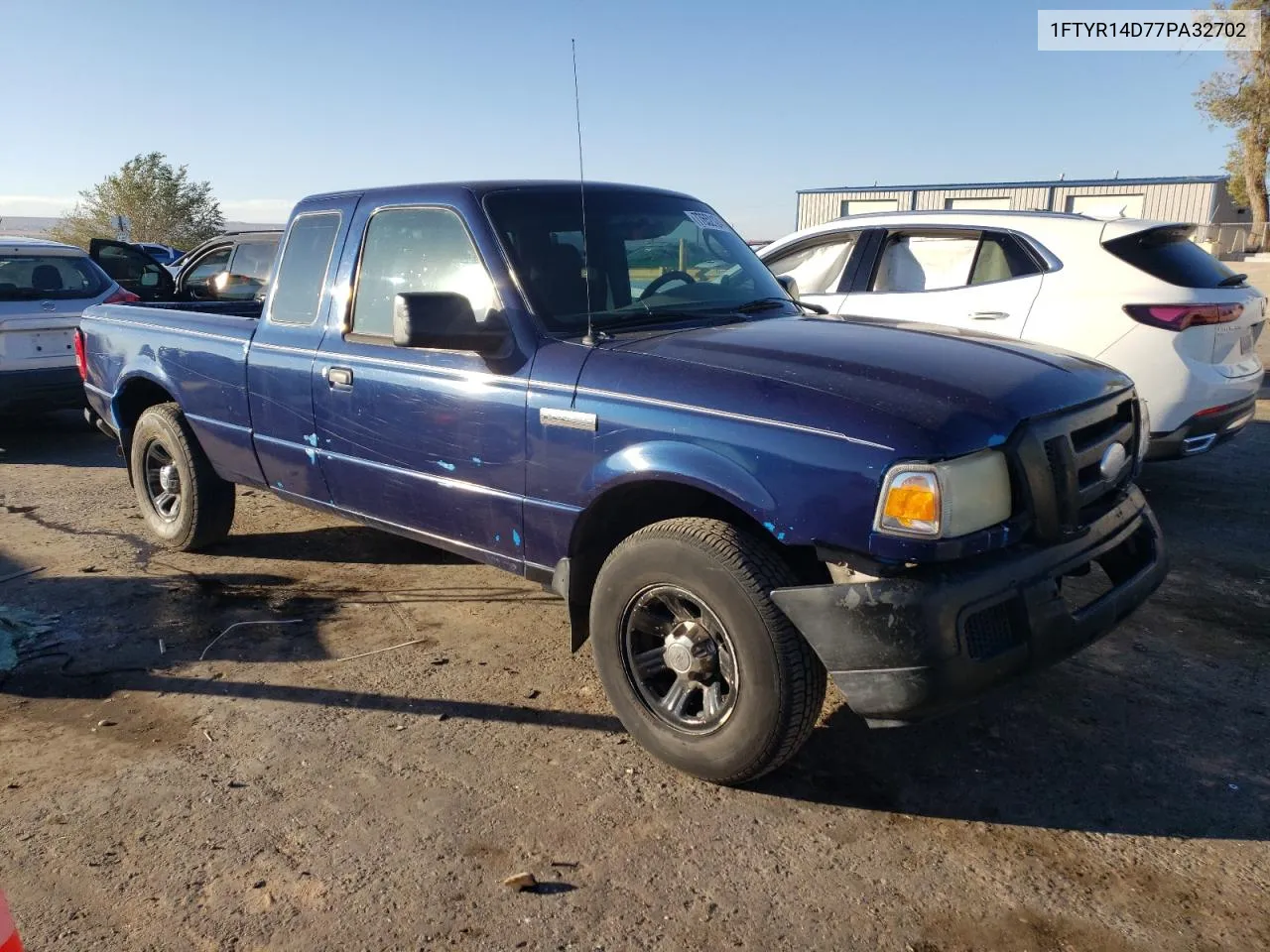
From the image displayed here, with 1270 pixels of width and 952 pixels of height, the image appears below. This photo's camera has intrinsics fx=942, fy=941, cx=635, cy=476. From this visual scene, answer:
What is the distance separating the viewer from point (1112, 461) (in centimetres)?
309

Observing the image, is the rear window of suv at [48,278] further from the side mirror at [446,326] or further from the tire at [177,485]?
the side mirror at [446,326]

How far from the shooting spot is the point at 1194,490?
6320 mm

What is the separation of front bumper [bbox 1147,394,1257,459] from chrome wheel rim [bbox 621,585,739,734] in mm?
3647

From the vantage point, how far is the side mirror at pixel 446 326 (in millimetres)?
3229

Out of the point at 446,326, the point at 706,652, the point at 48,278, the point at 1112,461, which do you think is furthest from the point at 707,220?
the point at 48,278

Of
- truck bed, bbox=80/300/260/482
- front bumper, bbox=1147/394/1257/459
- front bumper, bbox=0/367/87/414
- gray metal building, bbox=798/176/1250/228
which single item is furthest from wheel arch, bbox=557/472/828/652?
gray metal building, bbox=798/176/1250/228

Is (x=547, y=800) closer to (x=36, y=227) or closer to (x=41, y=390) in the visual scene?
(x=41, y=390)

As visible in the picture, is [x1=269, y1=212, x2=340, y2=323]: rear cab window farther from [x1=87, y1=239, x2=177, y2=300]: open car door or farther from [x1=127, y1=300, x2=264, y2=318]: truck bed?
[x1=87, y1=239, x2=177, y2=300]: open car door

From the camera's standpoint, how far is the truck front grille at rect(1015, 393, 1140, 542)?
270 cm

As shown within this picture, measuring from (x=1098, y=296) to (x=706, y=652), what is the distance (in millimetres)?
3907

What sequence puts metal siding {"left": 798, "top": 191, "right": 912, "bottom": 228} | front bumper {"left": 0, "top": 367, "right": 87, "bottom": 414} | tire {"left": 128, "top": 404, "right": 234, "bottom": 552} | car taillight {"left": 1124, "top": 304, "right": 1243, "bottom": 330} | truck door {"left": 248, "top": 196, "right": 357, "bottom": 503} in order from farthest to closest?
1. metal siding {"left": 798, "top": 191, "right": 912, "bottom": 228}
2. front bumper {"left": 0, "top": 367, "right": 87, "bottom": 414}
3. car taillight {"left": 1124, "top": 304, "right": 1243, "bottom": 330}
4. tire {"left": 128, "top": 404, "right": 234, "bottom": 552}
5. truck door {"left": 248, "top": 196, "right": 357, "bottom": 503}

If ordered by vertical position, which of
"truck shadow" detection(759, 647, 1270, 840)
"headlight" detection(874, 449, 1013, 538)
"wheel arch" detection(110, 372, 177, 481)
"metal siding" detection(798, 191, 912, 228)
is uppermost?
"metal siding" detection(798, 191, 912, 228)

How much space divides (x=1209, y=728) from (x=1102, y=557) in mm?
839

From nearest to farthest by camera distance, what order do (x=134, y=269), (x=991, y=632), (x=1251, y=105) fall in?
(x=991, y=632)
(x=134, y=269)
(x=1251, y=105)
